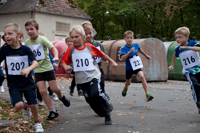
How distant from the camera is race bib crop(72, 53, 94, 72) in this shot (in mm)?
5203

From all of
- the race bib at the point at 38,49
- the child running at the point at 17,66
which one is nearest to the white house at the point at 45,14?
the race bib at the point at 38,49

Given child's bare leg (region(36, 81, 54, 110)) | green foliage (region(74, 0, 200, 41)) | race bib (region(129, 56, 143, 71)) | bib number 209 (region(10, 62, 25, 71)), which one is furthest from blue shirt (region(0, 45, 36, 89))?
green foliage (region(74, 0, 200, 41))

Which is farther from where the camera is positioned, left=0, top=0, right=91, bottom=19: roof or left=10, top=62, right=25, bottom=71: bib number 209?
left=0, top=0, right=91, bottom=19: roof

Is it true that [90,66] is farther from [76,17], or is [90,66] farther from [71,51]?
[76,17]

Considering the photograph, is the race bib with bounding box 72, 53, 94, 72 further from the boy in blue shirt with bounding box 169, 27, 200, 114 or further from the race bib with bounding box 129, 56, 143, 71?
the race bib with bounding box 129, 56, 143, 71

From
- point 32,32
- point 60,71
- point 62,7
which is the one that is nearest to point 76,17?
point 62,7

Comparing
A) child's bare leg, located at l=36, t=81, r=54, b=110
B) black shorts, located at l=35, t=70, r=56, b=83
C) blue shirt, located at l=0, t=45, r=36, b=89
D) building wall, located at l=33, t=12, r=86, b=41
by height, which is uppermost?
building wall, located at l=33, t=12, r=86, b=41

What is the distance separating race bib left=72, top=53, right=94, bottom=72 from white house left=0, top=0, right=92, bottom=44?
21.4 metres

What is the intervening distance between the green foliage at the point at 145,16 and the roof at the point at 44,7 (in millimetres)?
3750

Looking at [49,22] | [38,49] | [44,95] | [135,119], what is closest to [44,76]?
[44,95]

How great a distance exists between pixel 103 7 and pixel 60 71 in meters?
15.6

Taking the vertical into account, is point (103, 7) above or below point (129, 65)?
above

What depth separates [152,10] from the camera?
30859mm

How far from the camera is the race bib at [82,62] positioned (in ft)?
17.1
